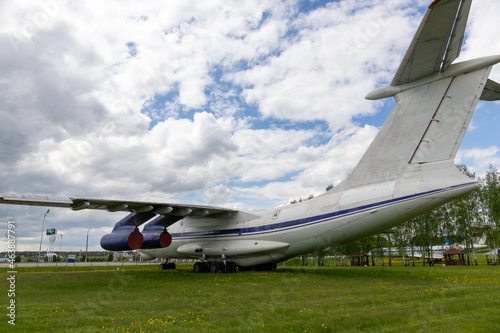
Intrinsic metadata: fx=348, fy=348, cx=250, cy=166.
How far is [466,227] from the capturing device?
3131 centimetres

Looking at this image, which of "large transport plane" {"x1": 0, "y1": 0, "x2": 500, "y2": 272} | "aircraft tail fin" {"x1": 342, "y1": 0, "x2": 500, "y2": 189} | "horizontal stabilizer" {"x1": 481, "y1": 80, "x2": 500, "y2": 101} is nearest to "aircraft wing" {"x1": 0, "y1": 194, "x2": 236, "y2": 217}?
"large transport plane" {"x1": 0, "y1": 0, "x2": 500, "y2": 272}

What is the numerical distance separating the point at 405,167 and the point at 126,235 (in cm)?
1106

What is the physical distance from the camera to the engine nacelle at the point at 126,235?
47.6 feet

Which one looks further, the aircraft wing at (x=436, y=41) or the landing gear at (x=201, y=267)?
the landing gear at (x=201, y=267)

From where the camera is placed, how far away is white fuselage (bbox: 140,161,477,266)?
973 cm

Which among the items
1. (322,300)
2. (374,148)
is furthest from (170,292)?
(374,148)

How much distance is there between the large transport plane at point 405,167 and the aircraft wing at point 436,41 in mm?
19

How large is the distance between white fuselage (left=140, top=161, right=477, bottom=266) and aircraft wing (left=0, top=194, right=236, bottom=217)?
1358mm

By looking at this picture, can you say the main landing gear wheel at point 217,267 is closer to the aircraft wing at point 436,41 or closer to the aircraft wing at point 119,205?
the aircraft wing at point 119,205

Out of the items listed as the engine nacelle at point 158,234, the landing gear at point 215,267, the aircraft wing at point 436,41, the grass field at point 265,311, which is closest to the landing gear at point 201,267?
the landing gear at point 215,267

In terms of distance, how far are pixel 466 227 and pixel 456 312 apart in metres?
30.1

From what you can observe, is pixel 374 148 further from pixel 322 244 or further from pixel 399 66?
pixel 322 244

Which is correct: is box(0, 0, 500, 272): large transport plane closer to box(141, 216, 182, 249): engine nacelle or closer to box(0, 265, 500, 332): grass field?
box(141, 216, 182, 249): engine nacelle

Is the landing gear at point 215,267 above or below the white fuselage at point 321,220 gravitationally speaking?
below
